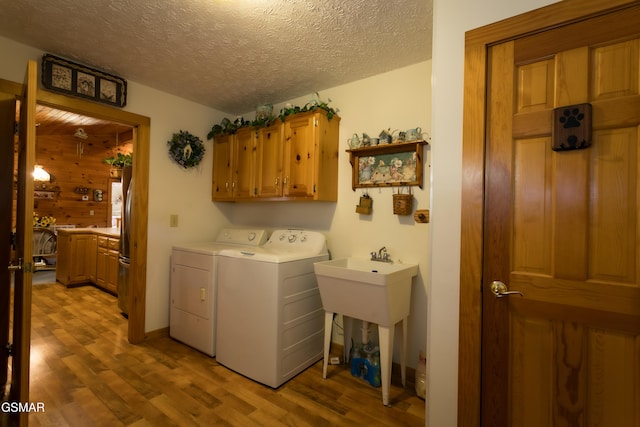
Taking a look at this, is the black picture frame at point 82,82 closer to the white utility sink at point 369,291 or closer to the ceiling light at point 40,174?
the white utility sink at point 369,291

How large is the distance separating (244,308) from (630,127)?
2304 millimetres

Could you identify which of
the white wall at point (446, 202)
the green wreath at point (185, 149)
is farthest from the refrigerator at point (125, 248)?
the white wall at point (446, 202)

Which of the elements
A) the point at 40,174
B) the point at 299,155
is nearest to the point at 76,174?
the point at 40,174

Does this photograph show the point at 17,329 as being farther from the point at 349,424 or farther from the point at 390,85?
the point at 390,85

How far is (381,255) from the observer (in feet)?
7.69

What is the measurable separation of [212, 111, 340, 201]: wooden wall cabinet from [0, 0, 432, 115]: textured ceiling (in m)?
0.43

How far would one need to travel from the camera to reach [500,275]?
4.13 feet

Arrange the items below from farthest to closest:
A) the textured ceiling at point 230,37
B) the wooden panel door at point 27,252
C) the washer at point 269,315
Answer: the washer at point 269,315
the textured ceiling at point 230,37
the wooden panel door at point 27,252

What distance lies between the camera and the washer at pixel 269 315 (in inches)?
81.4

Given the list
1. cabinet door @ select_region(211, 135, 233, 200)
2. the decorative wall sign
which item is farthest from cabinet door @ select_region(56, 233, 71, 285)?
the decorative wall sign

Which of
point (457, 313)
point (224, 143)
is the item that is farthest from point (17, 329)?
point (457, 313)

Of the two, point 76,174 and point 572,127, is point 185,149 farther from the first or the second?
point 76,174

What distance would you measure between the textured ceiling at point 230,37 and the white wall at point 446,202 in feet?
1.32

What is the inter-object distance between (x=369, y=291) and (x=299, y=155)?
1.29 meters
